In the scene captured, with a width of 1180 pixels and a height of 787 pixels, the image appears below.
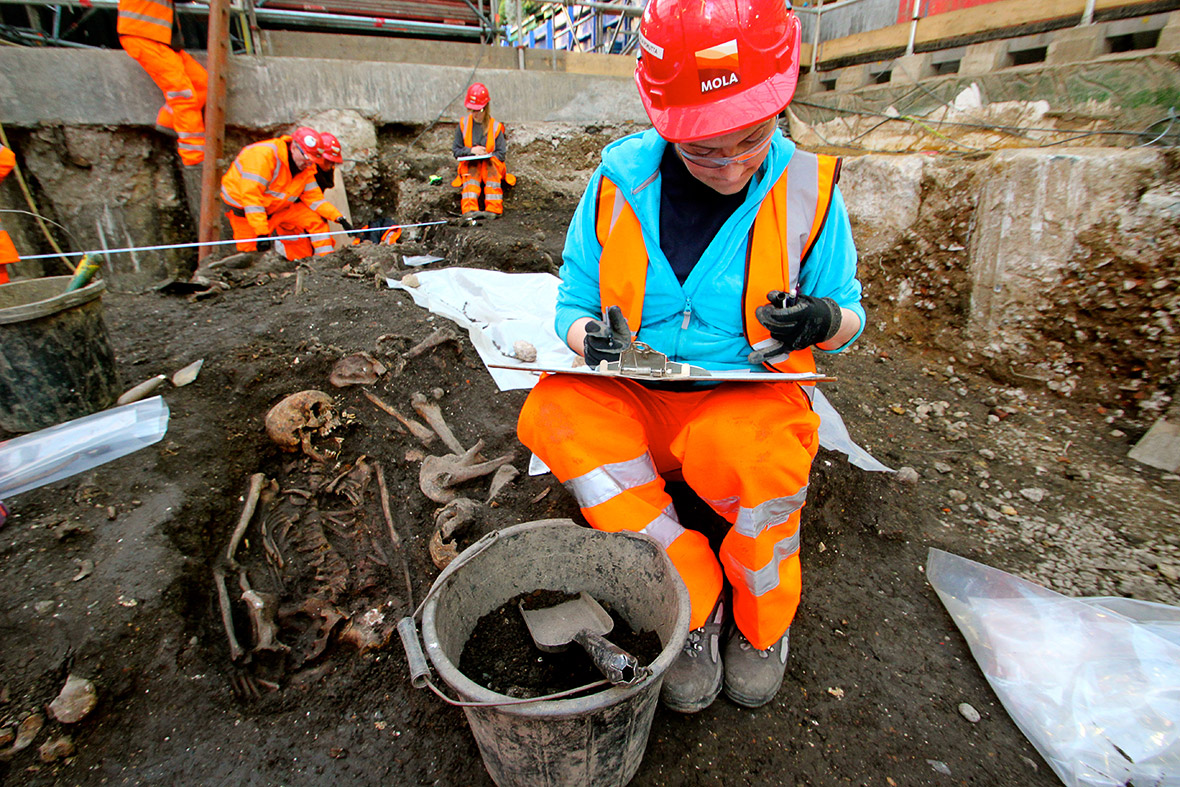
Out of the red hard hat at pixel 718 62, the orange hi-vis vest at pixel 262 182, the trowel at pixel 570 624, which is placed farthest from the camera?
the orange hi-vis vest at pixel 262 182

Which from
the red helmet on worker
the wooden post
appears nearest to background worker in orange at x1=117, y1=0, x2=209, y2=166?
the wooden post

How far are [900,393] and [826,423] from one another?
92 centimetres

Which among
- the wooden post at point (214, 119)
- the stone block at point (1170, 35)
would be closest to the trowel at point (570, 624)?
the stone block at point (1170, 35)

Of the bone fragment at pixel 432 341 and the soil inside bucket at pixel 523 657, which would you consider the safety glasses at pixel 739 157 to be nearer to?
the soil inside bucket at pixel 523 657

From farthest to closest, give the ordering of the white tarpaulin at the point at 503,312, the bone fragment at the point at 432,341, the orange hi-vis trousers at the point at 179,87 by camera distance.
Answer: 1. the orange hi-vis trousers at the point at 179,87
2. the white tarpaulin at the point at 503,312
3. the bone fragment at the point at 432,341

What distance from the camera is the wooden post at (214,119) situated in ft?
17.9

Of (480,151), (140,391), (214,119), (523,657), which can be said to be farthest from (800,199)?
(214,119)

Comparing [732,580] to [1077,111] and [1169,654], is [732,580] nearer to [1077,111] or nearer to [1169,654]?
[1169,654]

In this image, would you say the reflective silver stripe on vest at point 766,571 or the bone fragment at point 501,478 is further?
the bone fragment at point 501,478

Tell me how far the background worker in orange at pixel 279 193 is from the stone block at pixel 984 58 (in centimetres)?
571

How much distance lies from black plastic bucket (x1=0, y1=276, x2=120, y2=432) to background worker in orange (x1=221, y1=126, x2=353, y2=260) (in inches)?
107

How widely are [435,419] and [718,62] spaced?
2.15m

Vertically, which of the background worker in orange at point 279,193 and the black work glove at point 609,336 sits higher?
the background worker in orange at point 279,193

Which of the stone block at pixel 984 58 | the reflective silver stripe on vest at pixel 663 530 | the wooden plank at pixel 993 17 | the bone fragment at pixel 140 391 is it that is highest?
the wooden plank at pixel 993 17
